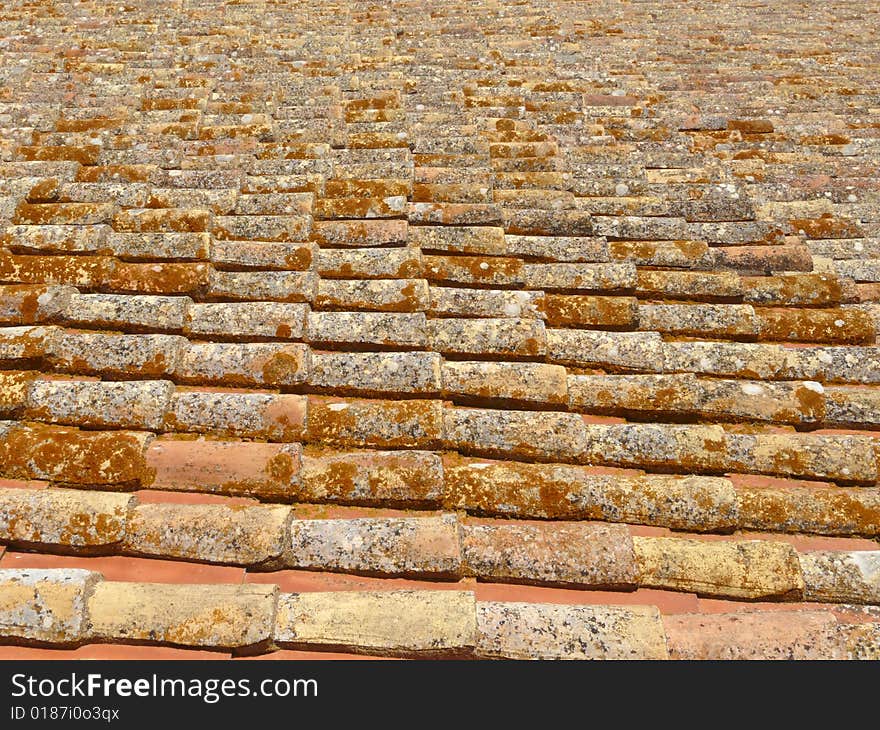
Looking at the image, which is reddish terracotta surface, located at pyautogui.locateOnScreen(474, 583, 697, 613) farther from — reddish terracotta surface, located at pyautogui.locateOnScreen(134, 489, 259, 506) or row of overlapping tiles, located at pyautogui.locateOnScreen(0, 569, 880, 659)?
reddish terracotta surface, located at pyautogui.locateOnScreen(134, 489, 259, 506)

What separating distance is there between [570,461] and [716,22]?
5.98 m

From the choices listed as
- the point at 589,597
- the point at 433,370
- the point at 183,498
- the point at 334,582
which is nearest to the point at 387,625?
the point at 334,582

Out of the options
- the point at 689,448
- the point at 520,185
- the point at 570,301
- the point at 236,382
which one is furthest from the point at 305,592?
the point at 520,185

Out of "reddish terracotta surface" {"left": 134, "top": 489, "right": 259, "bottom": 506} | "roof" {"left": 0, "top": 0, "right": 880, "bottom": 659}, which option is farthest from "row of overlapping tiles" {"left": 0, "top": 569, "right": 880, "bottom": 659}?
"reddish terracotta surface" {"left": 134, "top": 489, "right": 259, "bottom": 506}

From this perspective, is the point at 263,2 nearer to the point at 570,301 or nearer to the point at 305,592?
the point at 570,301

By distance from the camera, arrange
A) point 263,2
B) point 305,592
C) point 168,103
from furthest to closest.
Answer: point 263,2
point 168,103
point 305,592

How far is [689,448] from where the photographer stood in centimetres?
232

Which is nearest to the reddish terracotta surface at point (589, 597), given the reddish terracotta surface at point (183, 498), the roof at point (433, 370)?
the roof at point (433, 370)

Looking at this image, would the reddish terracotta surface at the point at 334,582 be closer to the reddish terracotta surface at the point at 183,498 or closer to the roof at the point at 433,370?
the roof at the point at 433,370

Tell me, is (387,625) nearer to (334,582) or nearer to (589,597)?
(334,582)

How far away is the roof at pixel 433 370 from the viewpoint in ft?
6.22

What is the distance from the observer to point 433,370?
2.49 m

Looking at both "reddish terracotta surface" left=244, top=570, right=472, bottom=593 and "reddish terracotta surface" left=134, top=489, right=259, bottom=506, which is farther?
"reddish terracotta surface" left=134, top=489, right=259, bottom=506

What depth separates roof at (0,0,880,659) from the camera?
1.89 meters
